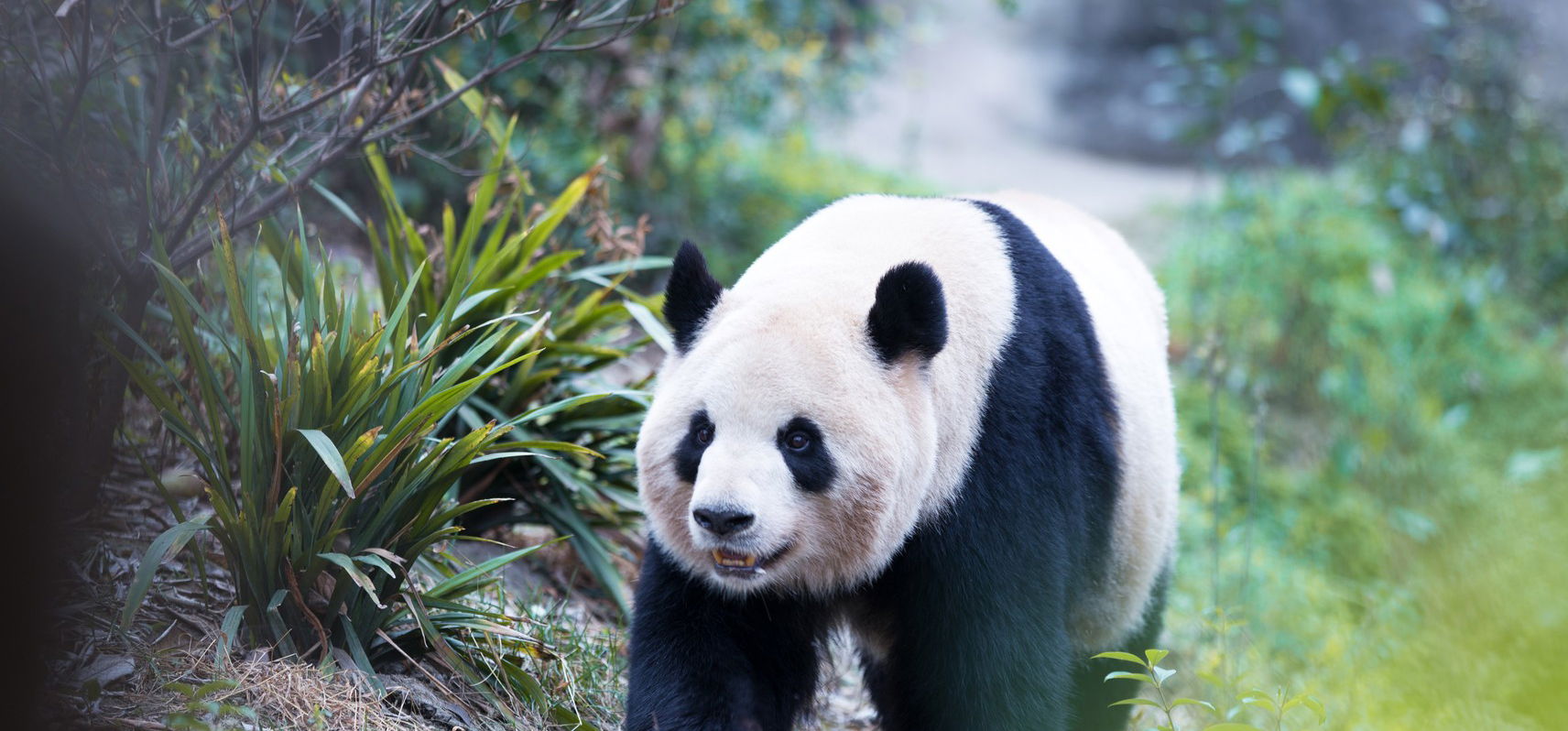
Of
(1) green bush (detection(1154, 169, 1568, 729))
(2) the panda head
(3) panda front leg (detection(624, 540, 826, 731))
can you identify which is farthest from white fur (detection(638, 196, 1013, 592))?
(1) green bush (detection(1154, 169, 1568, 729))

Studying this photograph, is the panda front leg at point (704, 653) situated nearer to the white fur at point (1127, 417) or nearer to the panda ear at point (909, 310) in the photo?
the panda ear at point (909, 310)

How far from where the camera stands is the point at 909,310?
292 cm

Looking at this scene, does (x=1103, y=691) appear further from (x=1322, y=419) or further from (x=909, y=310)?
(x=1322, y=419)

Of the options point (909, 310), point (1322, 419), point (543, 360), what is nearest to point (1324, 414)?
point (1322, 419)

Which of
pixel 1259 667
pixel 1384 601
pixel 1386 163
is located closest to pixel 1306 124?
pixel 1386 163

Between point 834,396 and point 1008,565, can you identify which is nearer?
point 834,396

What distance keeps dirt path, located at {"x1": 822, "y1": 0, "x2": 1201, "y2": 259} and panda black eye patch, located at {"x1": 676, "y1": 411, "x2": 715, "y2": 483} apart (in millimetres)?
9581

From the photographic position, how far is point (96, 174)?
11.6ft

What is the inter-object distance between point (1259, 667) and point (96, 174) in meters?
5.03

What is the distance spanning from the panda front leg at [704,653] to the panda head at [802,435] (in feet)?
0.35

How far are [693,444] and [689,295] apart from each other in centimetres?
43

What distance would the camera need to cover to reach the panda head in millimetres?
2844

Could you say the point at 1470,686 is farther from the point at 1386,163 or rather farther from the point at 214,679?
the point at 1386,163

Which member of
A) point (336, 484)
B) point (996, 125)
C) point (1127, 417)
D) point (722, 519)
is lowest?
point (996, 125)
